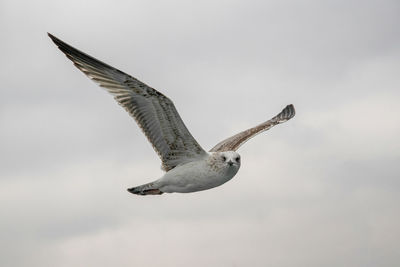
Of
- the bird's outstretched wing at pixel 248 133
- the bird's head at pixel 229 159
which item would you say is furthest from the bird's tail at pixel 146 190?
the bird's outstretched wing at pixel 248 133

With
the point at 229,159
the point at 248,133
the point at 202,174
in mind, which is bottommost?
the point at 202,174

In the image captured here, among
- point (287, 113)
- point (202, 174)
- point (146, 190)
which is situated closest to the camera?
point (202, 174)

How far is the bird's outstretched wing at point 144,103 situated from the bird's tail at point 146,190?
5.10 feet

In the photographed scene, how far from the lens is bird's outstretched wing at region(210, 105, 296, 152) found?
23469mm

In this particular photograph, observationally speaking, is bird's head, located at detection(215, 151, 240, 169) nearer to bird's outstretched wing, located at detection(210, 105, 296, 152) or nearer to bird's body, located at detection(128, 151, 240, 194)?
bird's body, located at detection(128, 151, 240, 194)

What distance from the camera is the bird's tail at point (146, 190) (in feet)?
69.6

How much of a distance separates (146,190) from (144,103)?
3.35m

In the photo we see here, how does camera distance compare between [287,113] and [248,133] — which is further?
[287,113]

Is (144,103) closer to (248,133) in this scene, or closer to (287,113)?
(248,133)

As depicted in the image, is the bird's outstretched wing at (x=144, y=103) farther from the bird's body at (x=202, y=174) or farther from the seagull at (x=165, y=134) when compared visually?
the bird's body at (x=202, y=174)

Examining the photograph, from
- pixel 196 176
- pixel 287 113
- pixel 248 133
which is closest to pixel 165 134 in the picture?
pixel 196 176

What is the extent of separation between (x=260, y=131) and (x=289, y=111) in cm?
525

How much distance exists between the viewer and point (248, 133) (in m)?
24.8

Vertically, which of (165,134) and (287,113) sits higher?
(287,113)
